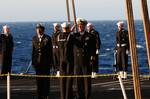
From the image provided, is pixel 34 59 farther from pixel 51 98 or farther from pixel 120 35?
pixel 120 35

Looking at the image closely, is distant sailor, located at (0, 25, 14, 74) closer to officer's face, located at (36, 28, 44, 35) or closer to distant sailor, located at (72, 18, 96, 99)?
officer's face, located at (36, 28, 44, 35)

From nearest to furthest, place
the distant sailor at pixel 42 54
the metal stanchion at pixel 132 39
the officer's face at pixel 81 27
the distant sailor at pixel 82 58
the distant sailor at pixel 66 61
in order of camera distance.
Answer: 1. the metal stanchion at pixel 132 39
2. the officer's face at pixel 81 27
3. the distant sailor at pixel 82 58
4. the distant sailor at pixel 66 61
5. the distant sailor at pixel 42 54

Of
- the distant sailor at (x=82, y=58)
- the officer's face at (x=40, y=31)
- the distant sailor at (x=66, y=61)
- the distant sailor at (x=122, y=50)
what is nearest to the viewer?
the distant sailor at (x=82, y=58)

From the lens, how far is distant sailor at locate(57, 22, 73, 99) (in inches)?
539

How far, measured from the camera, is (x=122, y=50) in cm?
1994

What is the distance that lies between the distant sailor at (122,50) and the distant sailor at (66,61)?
5.44 meters

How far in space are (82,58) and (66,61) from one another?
0.45 meters

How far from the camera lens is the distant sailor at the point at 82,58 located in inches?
530

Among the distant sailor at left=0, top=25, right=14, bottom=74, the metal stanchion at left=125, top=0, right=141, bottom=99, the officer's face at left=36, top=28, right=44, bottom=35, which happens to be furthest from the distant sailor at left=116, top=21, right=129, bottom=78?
the metal stanchion at left=125, top=0, right=141, bottom=99

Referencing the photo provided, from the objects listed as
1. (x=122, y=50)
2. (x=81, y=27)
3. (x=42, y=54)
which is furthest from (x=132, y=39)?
(x=122, y=50)

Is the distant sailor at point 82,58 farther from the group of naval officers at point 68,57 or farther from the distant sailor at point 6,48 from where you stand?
the distant sailor at point 6,48

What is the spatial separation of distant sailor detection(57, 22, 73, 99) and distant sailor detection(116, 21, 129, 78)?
17.9 ft

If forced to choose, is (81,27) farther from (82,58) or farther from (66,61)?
(66,61)

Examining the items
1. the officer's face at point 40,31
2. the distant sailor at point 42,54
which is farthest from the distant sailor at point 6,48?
the officer's face at point 40,31
